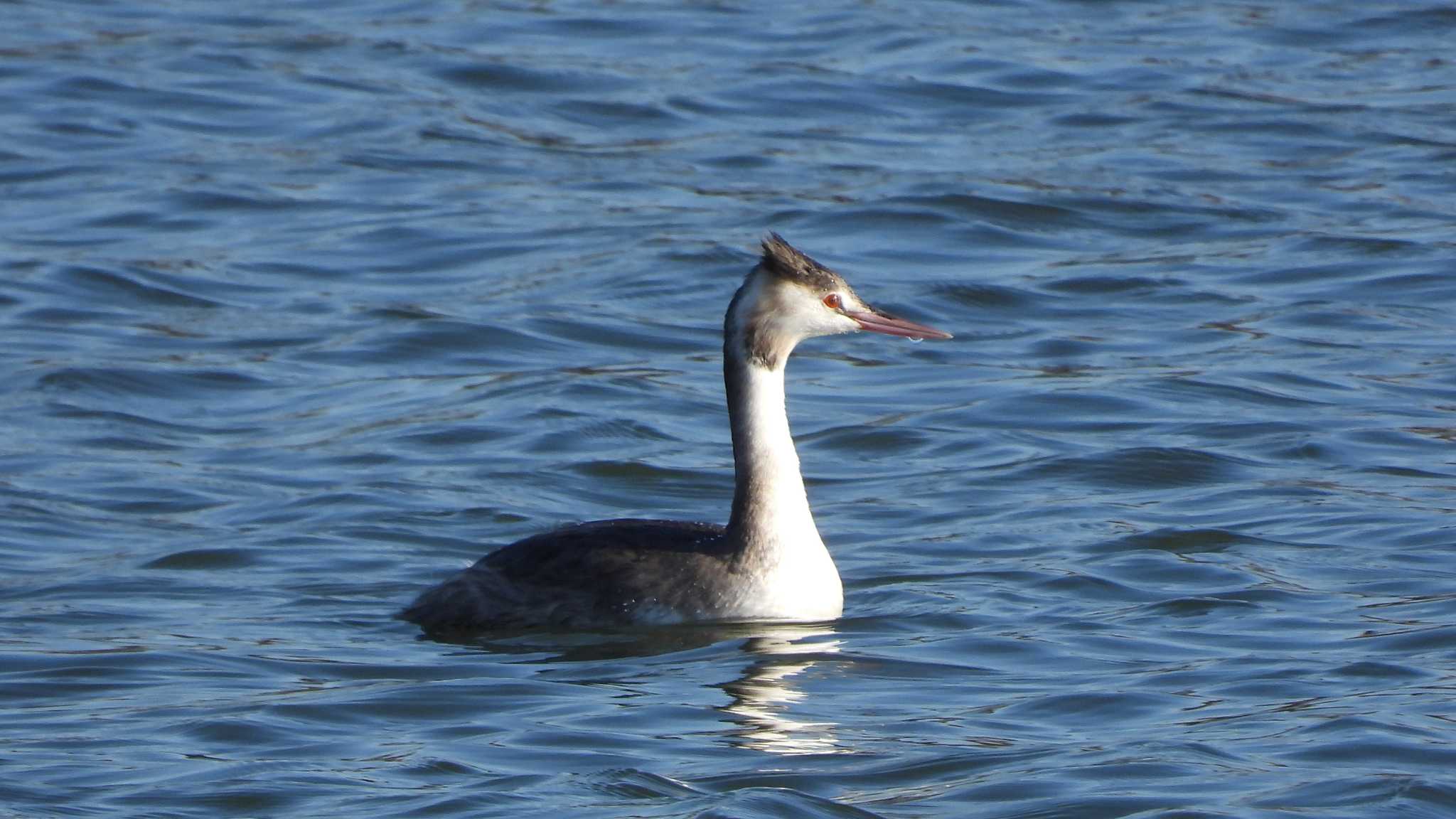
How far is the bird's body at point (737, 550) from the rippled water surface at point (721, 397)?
134 mm

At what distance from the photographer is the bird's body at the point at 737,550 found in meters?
9.44

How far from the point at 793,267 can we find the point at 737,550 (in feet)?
3.43

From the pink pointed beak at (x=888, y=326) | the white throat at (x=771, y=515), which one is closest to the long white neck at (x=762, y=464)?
the white throat at (x=771, y=515)

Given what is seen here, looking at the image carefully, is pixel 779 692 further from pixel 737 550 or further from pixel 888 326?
pixel 888 326

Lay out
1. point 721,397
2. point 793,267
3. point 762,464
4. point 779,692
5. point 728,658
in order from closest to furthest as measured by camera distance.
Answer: point 779,692
point 728,658
point 793,267
point 762,464
point 721,397

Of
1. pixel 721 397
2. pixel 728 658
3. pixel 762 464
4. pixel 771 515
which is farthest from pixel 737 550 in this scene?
pixel 721 397

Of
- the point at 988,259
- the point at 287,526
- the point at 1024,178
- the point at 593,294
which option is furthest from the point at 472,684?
the point at 1024,178

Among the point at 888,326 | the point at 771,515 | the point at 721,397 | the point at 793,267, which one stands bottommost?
the point at 721,397

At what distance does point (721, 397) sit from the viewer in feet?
43.9

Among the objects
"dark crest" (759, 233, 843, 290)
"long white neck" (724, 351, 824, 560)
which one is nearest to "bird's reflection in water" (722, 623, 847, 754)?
"long white neck" (724, 351, 824, 560)

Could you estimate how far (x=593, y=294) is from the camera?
601 inches

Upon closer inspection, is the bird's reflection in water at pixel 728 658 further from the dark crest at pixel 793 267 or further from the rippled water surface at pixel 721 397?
the dark crest at pixel 793 267

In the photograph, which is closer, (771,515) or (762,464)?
(771,515)

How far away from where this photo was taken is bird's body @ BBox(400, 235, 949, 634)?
9438 millimetres
